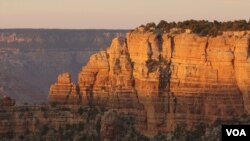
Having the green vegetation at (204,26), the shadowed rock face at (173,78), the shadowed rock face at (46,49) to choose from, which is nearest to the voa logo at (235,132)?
the shadowed rock face at (173,78)

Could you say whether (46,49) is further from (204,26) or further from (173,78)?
(173,78)

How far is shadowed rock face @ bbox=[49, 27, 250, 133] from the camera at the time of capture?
6919cm

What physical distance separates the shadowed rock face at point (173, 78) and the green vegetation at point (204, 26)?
1.68m

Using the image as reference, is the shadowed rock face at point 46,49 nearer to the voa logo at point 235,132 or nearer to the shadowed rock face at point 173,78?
the shadowed rock face at point 173,78

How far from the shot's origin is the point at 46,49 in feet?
509

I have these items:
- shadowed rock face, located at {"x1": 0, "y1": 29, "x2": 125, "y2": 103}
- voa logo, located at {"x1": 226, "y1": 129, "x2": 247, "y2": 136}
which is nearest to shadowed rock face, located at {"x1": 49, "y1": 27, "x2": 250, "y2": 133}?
voa logo, located at {"x1": 226, "y1": 129, "x2": 247, "y2": 136}

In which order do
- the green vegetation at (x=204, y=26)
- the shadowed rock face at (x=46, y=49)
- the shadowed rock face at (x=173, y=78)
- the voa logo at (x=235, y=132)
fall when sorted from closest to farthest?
the voa logo at (x=235, y=132) → the shadowed rock face at (x=173, y=78) → the green vegetation at (x=204, y=26) → the shadowed rock face at (x=46, y=49)

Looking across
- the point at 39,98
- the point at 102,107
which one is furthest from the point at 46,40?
the point at 102,107

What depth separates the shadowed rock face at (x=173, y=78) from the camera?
69.2m

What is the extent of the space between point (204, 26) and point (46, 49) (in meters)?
81.1

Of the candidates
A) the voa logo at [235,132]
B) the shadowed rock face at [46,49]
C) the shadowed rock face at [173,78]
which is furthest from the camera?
the shadowed rock face at [46,49]

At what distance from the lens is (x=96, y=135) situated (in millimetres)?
72312

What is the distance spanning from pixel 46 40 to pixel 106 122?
282 feet

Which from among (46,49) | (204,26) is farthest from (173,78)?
(46,49)
